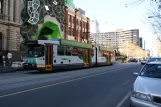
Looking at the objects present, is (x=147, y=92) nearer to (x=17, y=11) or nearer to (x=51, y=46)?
(x=51, y=46)

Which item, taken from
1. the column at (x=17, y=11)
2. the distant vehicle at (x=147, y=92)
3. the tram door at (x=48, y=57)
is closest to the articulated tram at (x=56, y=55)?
the tram door at (x=48, y=57)

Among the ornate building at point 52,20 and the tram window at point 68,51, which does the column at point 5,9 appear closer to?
the ornate building at point 52,20

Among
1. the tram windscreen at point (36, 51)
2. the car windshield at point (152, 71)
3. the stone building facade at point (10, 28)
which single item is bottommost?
the car windshield at point (152, 71)

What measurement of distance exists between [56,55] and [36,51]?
7.30 feet

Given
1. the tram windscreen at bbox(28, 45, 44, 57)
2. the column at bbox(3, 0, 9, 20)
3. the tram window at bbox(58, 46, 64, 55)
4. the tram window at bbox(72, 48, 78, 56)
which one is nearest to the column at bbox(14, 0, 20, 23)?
the column at bbox(3, 0, 9, 20)

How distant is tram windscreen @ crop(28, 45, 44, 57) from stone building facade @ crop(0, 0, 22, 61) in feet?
52.0

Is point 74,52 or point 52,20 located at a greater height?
point 52,20

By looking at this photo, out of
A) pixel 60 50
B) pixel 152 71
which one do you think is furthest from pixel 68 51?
pixel 152 71

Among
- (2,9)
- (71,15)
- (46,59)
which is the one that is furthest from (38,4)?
(46,59)

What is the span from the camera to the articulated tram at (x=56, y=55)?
23.8 meters

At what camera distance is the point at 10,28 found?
40.2m

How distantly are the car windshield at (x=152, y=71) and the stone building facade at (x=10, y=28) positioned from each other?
33679 millimetres

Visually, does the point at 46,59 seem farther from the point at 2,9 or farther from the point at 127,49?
the point at 127,49

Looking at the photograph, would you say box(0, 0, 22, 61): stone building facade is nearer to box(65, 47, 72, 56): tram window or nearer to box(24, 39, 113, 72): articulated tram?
box(24, 39, 113, 72): articulated tram
